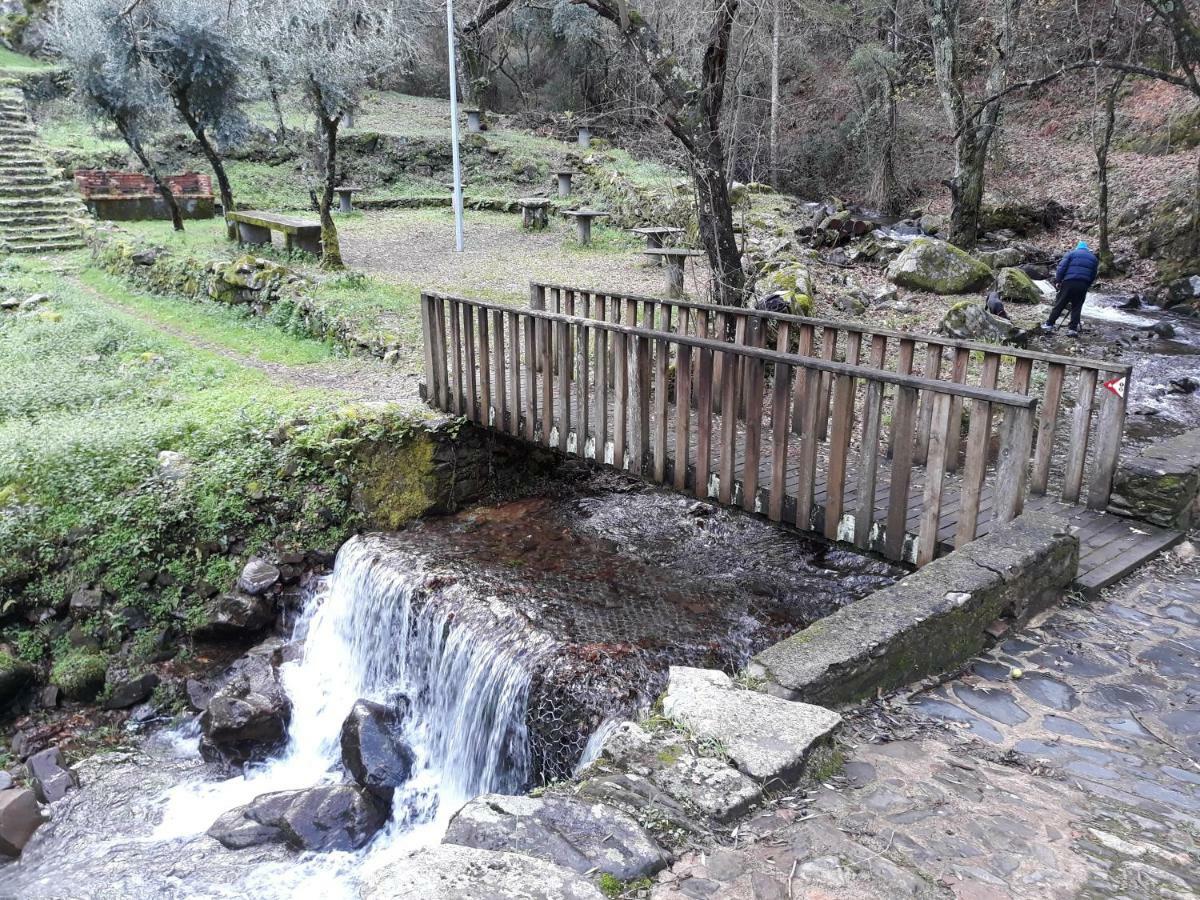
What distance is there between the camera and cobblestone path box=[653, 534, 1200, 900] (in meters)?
2.60

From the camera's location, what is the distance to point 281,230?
15422mm

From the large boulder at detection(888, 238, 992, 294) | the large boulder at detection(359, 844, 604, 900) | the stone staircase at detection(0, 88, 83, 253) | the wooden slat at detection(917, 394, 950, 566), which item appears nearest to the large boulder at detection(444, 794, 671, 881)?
the large boulder at detection(359, 844, 604, 900)

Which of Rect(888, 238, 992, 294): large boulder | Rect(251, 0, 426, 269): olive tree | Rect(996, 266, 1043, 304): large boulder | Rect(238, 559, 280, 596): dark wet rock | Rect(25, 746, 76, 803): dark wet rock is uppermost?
Rect(251, 0, 426, 269): olive tree

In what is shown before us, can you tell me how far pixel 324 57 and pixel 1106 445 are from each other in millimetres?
12332

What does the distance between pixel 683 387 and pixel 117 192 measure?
18.1 meters

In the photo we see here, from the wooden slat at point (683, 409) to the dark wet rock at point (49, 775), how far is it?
15.2 feet

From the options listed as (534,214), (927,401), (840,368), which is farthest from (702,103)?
(534,214)

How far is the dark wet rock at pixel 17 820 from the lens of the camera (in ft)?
18.0

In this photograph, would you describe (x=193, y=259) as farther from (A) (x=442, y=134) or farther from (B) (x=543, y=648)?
(A) (x=442, y=134)

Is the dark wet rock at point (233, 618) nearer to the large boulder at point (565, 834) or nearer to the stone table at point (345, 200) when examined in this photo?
the large boulder at point (565, 834)

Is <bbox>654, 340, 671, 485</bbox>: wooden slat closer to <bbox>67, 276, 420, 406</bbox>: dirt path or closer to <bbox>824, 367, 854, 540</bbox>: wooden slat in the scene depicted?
<bbox>824, 367, 854, 540</bbox>: wooden slat

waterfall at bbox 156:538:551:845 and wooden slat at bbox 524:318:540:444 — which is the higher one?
wooden slat at bbox 524:318:540:444

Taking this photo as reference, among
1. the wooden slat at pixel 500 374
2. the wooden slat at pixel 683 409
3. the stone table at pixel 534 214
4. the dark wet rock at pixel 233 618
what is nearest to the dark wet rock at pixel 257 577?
the dark wet rock at pixel 233 618

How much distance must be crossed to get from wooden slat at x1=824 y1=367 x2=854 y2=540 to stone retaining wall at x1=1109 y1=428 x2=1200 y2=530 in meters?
1.80
